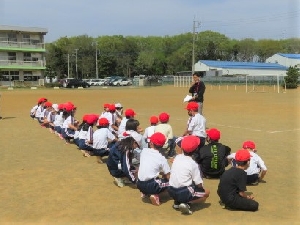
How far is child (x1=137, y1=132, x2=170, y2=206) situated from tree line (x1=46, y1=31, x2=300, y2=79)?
217ft

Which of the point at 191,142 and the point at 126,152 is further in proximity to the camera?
the point at 126,152

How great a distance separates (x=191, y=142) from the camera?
5.25 metres

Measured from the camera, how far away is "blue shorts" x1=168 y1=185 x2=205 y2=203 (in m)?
5.04

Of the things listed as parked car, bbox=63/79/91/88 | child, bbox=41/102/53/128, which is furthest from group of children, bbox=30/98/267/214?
parked car, bbox=63/79/91/88

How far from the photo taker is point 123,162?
618cm

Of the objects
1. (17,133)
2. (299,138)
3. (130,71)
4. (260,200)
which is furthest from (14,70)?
(260,200)

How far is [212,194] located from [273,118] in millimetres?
10189

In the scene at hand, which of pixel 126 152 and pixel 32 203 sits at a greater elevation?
pixel 126 152

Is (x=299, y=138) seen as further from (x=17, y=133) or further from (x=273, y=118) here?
(x=17, y=133)

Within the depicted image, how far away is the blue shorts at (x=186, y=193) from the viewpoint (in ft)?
16.5

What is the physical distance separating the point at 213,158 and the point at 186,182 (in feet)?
4.69

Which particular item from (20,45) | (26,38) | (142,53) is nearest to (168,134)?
(20,45)

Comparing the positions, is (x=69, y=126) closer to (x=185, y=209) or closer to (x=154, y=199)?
(x=154, y=199)

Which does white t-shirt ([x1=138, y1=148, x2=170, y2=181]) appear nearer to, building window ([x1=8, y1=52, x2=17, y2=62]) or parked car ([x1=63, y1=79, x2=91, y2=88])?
parked car ([x1=63, y1=79, x2=91, y2=88])
